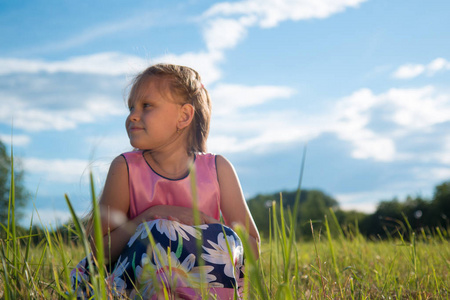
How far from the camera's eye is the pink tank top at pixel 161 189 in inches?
85.1

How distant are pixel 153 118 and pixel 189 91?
31 centimetres

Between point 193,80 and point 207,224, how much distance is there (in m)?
0.96

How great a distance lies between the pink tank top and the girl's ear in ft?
0.91

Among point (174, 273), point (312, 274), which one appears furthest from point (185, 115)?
point (312, 274)

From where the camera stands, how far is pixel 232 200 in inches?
87.6

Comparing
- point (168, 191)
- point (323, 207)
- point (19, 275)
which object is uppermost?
point (168, 191)

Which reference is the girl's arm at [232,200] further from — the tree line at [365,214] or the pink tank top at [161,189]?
the tree line at [365,214]

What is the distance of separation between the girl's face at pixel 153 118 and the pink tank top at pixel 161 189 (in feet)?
0.40

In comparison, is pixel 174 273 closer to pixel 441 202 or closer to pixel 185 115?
pixel 185 115

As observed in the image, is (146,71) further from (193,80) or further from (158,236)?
(158,236)

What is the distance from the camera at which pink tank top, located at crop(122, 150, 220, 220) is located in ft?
7.09

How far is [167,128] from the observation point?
2188 mm

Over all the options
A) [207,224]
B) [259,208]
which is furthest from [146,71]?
[259,208]

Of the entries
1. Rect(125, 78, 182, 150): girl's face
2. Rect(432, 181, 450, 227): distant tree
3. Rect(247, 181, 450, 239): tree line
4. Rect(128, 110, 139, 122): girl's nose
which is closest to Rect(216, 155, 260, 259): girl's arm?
Rect(125, 78, 182, 150): girl's face
